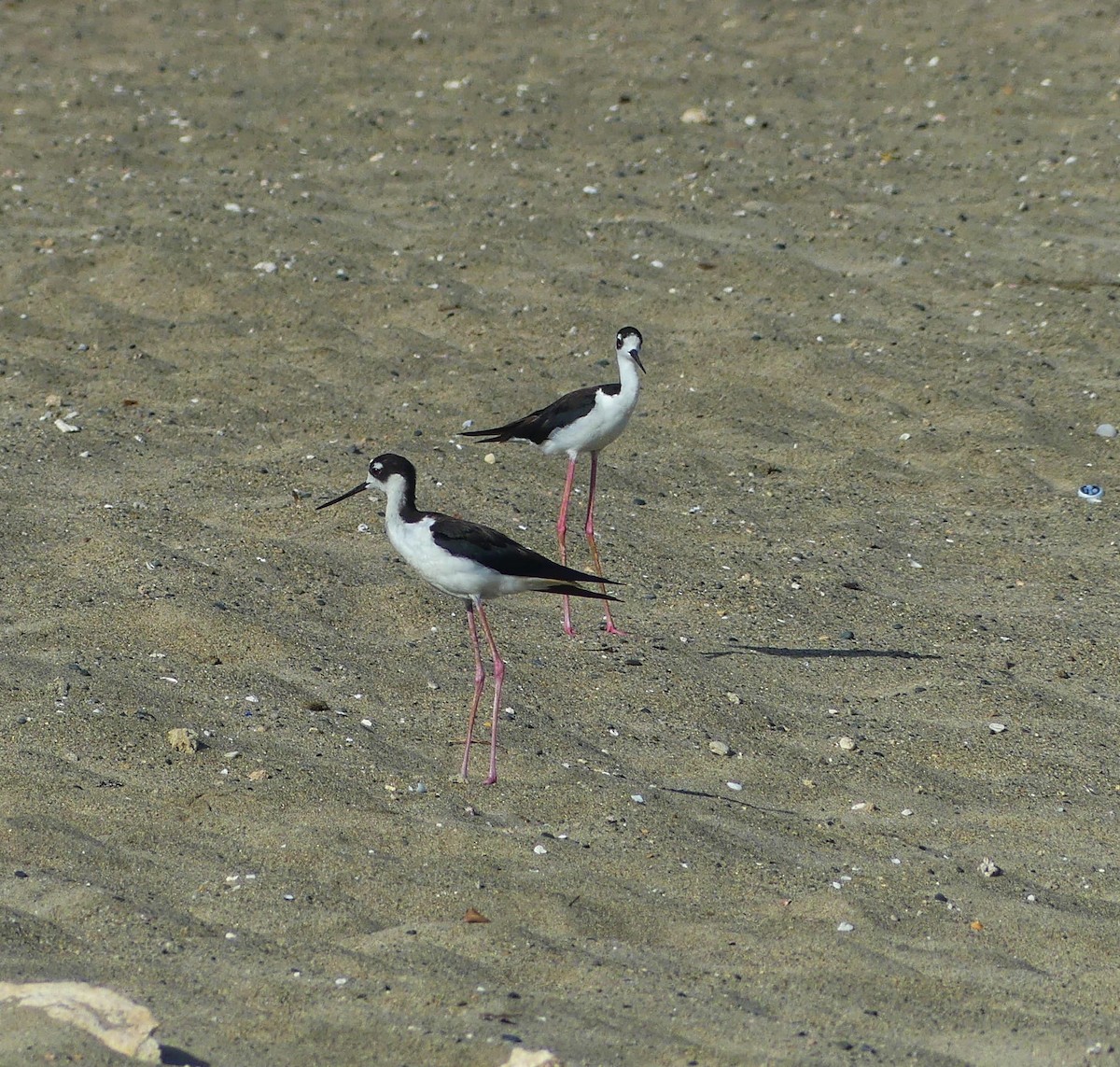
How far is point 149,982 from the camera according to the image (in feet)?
14.1

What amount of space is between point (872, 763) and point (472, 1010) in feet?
7.12

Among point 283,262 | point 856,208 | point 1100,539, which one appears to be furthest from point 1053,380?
point 283,262

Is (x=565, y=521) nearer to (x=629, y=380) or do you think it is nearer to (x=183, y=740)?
(x=629, y=380)

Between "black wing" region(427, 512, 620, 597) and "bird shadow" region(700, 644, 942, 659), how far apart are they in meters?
1.12

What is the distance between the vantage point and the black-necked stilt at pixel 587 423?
288 inches

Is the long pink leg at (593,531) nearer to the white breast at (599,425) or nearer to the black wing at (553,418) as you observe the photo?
the white breast at (599,425)

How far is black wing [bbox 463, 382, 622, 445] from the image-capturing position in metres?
7.34

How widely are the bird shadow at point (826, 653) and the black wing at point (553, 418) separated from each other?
4.17ft

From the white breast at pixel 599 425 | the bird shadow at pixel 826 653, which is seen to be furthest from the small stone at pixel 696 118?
the bird shadow at pixel 826 653

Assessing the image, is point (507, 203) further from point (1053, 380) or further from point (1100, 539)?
point (1100, 539)

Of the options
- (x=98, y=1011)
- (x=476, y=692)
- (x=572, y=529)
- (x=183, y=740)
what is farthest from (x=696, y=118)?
(x=98, y=1011)

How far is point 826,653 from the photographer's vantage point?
6.80 m

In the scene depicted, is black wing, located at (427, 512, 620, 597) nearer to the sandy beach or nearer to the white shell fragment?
the sandy beach

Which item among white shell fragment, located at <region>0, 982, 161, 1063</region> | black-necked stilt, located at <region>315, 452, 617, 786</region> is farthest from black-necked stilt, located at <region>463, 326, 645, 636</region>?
white shell fragment, located at <region>0, 982, 161, 1063</region>
